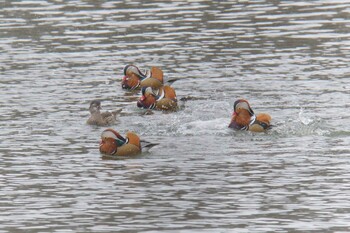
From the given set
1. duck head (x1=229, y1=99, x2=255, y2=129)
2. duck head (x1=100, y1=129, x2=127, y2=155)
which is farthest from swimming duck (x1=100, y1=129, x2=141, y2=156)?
duck head (x1=229, y1=99, x2=255, y2=129)

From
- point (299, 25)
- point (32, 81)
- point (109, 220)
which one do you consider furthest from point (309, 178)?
point (299, 25)

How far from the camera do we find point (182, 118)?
70.7ft

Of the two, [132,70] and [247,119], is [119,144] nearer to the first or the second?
[247,119]

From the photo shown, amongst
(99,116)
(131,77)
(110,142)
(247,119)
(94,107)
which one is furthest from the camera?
(131,77)

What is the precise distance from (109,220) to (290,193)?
99.9 inches

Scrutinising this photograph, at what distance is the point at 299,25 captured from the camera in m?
31.8

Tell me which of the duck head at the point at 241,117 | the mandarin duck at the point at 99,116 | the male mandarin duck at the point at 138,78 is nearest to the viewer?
the duck head at the point at 241,117

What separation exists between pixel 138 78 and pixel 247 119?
5.64 metres

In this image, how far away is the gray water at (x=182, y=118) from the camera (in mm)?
14812

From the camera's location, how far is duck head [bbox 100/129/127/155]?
18.5m

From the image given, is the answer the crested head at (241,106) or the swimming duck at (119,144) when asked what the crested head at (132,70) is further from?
the swimming duck at (119,144)

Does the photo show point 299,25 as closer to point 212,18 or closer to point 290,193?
point 212,18

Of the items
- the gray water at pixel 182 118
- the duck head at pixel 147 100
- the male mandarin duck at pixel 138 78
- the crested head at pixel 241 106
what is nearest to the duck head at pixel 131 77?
the male mandarin duck at pixel 138 78

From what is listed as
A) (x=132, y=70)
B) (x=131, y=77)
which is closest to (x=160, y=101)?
(x=131, y=77)
